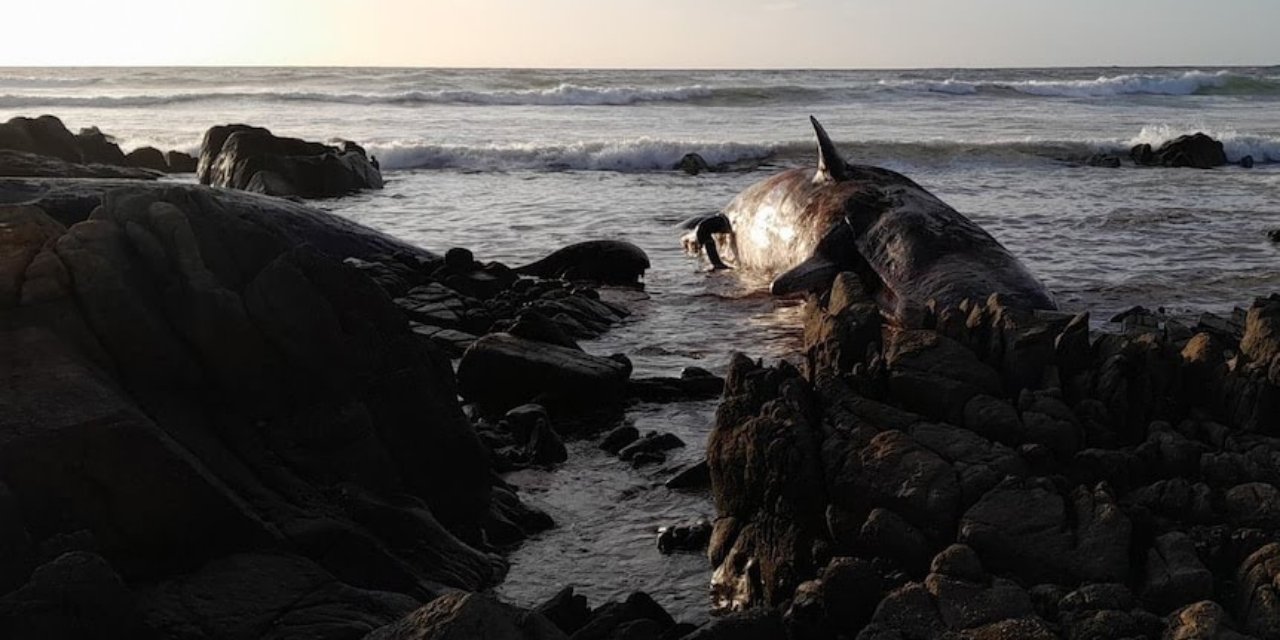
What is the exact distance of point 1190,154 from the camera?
24.0 metres

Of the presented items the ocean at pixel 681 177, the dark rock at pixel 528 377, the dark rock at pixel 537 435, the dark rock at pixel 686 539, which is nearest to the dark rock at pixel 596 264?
the ocean at pixel 681 177

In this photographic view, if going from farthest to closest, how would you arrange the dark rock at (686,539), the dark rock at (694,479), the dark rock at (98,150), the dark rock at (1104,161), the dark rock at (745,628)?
the dark rock at (1104,161)
the dark rock at (98,150)
the dark rock at (694,479)
the dark rock at (686,539)
the dark rock at (745,628)

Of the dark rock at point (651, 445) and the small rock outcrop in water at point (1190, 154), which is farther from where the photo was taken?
the small rock outcrop in water at point (1190, 154)

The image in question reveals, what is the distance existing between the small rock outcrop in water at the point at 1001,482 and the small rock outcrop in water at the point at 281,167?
13820mm

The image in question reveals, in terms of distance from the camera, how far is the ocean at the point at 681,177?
630cm

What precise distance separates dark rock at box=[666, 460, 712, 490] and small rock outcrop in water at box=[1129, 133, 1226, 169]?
20428mm

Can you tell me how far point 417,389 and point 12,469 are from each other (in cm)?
178

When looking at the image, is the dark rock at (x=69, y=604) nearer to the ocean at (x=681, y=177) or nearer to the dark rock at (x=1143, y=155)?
the ocean at (x=681, y=177)

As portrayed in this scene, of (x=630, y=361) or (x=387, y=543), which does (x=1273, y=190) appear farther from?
(x=387, y=543)

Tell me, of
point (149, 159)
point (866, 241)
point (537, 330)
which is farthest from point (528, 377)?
point (149, 159)

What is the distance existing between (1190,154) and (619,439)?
67.7ft

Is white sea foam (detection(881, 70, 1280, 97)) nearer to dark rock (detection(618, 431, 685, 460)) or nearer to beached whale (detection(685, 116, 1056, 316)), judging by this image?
beached whale (detection(685, 116, 1056, 316))

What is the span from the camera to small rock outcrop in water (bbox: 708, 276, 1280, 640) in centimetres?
381

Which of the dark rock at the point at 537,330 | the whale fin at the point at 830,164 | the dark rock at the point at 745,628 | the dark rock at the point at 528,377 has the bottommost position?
the dark rock at the point at 528,377
